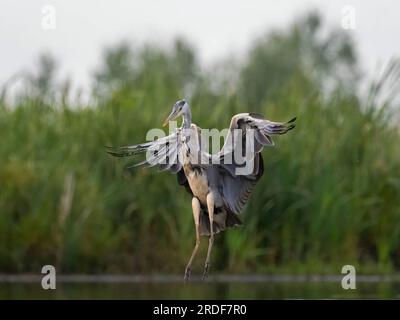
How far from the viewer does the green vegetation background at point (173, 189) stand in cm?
1591

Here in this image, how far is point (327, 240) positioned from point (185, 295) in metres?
3.64

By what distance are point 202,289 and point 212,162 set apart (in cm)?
379

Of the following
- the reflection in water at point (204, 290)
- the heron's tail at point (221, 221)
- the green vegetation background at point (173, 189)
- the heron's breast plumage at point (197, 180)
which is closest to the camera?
the heron's breast plumage at point (197, 180)

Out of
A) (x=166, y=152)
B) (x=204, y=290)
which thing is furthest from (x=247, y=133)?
(x=204, y=290)

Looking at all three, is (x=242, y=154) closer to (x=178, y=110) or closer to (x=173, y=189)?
(x=178, y=110)

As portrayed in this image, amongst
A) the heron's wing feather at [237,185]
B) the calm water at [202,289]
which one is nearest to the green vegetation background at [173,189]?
the calm water at [202,289]

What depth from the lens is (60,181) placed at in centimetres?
1620

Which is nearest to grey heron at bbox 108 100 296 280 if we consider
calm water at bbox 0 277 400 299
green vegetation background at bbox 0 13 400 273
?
calm water at bbox 0 277 400 299

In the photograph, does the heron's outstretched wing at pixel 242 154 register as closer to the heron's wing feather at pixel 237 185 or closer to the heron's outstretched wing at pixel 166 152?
the heron's wing feather at pixel 237 185

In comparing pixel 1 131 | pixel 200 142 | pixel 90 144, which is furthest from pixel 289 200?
pixel 200 142

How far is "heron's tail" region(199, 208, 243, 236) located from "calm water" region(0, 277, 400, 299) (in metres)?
2.13

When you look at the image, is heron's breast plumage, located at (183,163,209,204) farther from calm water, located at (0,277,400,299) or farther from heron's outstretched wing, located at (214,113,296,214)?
calm water, located at (0,277,400,299)
